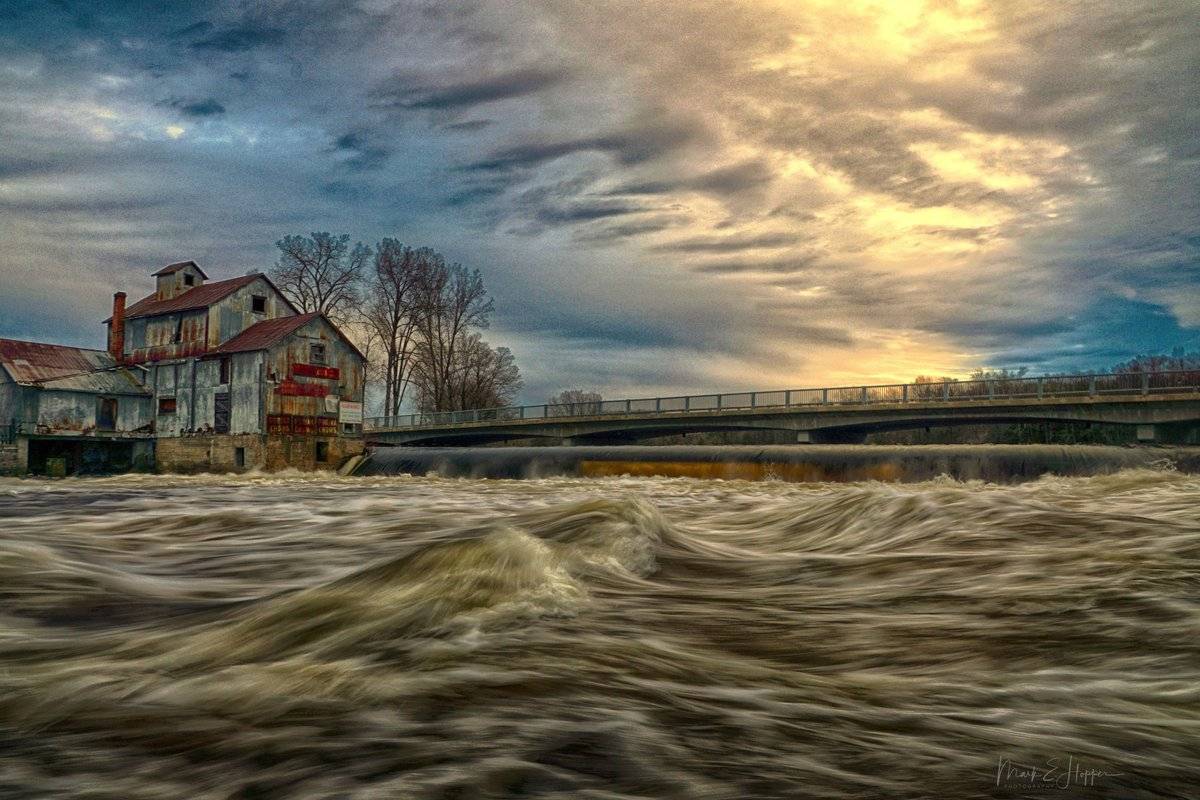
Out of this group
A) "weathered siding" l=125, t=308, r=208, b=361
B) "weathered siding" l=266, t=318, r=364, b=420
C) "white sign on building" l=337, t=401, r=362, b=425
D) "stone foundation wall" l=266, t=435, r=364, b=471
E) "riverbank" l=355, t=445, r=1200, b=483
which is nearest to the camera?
"riverbank" l=355, t=445, r=1200, b=483

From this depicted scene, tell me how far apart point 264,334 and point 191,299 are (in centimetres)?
553

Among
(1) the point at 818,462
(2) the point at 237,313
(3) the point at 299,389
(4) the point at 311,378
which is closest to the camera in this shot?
(1) the point at 818,462

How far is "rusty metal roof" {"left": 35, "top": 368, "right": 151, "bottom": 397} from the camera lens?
39000mm

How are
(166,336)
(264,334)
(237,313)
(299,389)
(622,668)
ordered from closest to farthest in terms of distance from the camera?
1. (622,668)
2. (264,334)
3. (299,389)
4. (237,313)
5. (166,336)

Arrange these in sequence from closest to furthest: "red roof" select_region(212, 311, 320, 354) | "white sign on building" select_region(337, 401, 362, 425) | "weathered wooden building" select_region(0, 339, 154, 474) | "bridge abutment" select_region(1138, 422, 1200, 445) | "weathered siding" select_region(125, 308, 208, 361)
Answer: "bridge abutment" select_region(1138, 422, 1200, 445) → "weathered wooden building" select_region(0, 339, 154, 474) → "red roof" select_region(212, 311, 320, 354) → "weathered siding" select_region(125, 308, 208, 361) → "white sign on building" select_region(337, 401, 362, 425)

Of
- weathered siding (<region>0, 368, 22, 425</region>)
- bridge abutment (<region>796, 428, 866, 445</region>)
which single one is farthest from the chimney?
bridge abutment (<region>796, 428, 866, 445</region>)

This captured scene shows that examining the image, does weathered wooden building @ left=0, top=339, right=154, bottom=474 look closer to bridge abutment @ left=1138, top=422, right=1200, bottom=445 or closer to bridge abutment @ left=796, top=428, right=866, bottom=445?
bridge abutment @ left=796, top=428, right=866, bottom=445

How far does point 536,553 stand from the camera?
4180 mm

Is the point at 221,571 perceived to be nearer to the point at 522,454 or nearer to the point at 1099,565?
the point at 1099,565

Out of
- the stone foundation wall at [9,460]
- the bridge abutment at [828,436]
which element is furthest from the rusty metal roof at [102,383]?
the bridge abutment at [828,436]

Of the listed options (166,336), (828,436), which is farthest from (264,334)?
(828,436)

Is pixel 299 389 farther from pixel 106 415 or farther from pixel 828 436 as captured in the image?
pixel 828 436

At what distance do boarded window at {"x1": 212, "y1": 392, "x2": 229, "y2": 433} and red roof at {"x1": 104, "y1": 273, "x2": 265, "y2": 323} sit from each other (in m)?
4.65

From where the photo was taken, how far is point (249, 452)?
1484 inches
